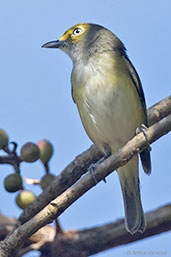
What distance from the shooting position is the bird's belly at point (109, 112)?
4160 millimetres

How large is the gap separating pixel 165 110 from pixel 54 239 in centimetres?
166

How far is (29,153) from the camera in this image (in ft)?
12.2

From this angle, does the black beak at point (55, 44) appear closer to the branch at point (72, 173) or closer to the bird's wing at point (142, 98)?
the bird's wing at point (142, 98)

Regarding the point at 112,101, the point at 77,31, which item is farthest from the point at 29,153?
the point at 77,31

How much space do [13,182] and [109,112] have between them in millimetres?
1342

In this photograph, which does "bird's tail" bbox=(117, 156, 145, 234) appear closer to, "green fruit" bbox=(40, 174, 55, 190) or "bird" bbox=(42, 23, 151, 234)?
"bird" bbox=(42, 23, 151, 234)

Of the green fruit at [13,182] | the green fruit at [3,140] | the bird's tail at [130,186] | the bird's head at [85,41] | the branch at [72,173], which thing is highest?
the bird's head at [85,41]

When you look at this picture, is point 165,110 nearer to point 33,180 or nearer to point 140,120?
point 140,120

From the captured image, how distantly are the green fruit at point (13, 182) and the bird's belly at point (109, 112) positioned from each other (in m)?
1.10

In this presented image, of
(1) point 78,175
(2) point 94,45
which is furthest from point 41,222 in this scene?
(2) point 94,45

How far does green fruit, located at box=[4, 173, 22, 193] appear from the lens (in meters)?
3.59

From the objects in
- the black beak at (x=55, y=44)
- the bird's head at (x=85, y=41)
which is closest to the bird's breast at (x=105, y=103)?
the bird's head at (x=85, y=41)

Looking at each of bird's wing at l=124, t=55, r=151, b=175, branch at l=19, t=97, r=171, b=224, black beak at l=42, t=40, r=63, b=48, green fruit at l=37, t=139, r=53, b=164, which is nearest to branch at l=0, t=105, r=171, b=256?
branch at l=19, t=97, r=171, b=224

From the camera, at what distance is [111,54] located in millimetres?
4520
